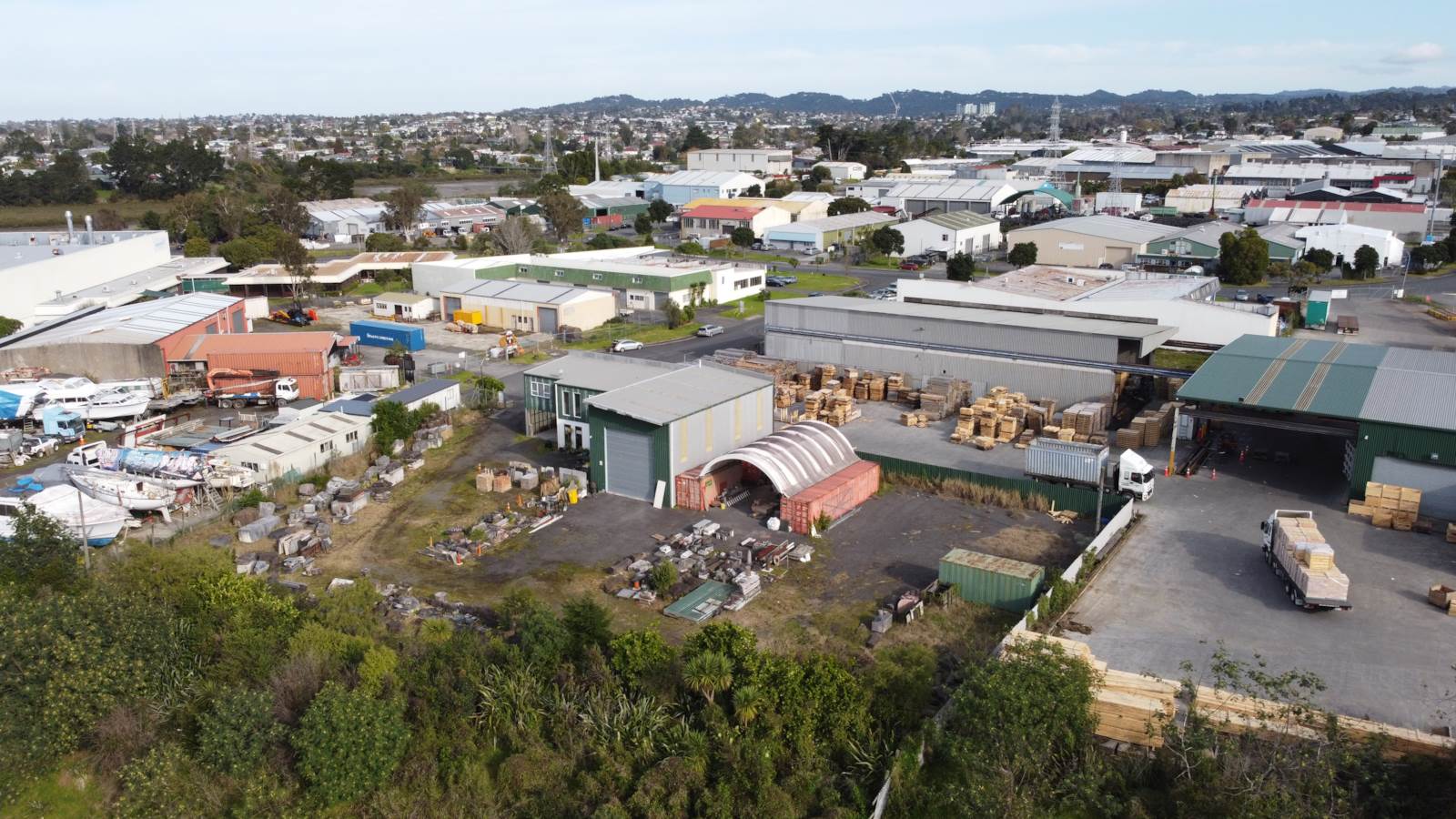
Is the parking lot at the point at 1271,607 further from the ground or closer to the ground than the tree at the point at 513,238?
closer to the ground

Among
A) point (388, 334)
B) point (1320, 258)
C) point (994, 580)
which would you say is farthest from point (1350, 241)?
point (388, 334)

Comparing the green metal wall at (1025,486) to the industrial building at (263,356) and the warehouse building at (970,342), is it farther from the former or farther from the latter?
the industrial building at (263,356)

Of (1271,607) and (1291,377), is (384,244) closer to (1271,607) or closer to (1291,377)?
(1291,377)

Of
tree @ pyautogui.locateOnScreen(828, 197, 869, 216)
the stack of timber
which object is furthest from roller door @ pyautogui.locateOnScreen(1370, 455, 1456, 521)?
tree @ pyautogui.locateOnScreen(828, 197, 869, 216)

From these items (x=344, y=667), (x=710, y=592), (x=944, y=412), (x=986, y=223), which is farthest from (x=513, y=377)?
(x=986, y=223)

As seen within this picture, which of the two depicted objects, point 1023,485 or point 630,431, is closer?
point 1023,485

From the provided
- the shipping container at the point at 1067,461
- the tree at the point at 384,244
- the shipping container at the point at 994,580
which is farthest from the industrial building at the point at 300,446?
the tree at the point at 384,244

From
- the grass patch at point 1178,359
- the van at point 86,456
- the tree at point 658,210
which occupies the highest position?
the tree at point 658,210

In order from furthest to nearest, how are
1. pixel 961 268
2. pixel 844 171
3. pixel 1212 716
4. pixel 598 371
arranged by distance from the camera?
pixel 844 171, pixel 961 268, pixel 598 371, pixel 1212 716
